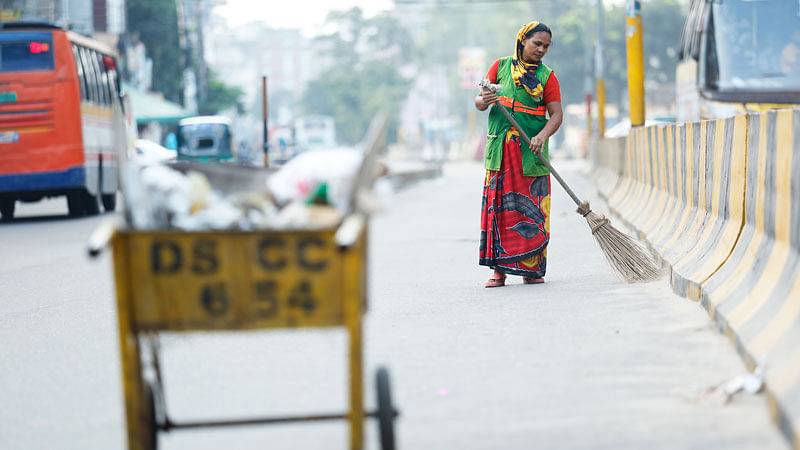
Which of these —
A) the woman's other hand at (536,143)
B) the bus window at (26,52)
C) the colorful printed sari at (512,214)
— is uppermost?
the bus window at (26,52)

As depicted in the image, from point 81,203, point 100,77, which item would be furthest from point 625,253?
point 100,77

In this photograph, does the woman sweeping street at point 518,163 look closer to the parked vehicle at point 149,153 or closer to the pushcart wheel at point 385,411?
the pushcart wheel at point 385,411

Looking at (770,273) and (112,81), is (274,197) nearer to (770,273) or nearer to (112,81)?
(770,273)

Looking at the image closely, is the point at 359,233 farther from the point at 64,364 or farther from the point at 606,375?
the point at 64,364

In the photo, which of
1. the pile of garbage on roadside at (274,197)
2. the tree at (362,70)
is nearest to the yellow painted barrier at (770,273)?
the pile of garbage on roadside at (274,197)

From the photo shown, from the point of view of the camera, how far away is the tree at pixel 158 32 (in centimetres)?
4897

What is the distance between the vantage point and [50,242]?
15.1 metres

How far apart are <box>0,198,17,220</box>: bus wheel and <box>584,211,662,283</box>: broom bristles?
1482cm

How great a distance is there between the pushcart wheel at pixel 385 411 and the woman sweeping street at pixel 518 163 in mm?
4336

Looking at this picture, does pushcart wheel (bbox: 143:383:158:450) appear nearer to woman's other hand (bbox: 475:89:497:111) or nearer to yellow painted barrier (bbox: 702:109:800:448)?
yellow painted barrier (bbox: 702:109:800:448)

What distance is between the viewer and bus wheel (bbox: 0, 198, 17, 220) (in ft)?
69.2

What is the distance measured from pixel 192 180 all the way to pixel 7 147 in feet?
53.6

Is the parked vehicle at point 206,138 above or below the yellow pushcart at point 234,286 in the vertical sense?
below

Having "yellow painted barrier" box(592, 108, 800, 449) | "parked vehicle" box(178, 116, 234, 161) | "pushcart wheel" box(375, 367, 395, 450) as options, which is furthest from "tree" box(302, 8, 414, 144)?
"pushcart wheel" box(375, 367, 395, 450)
